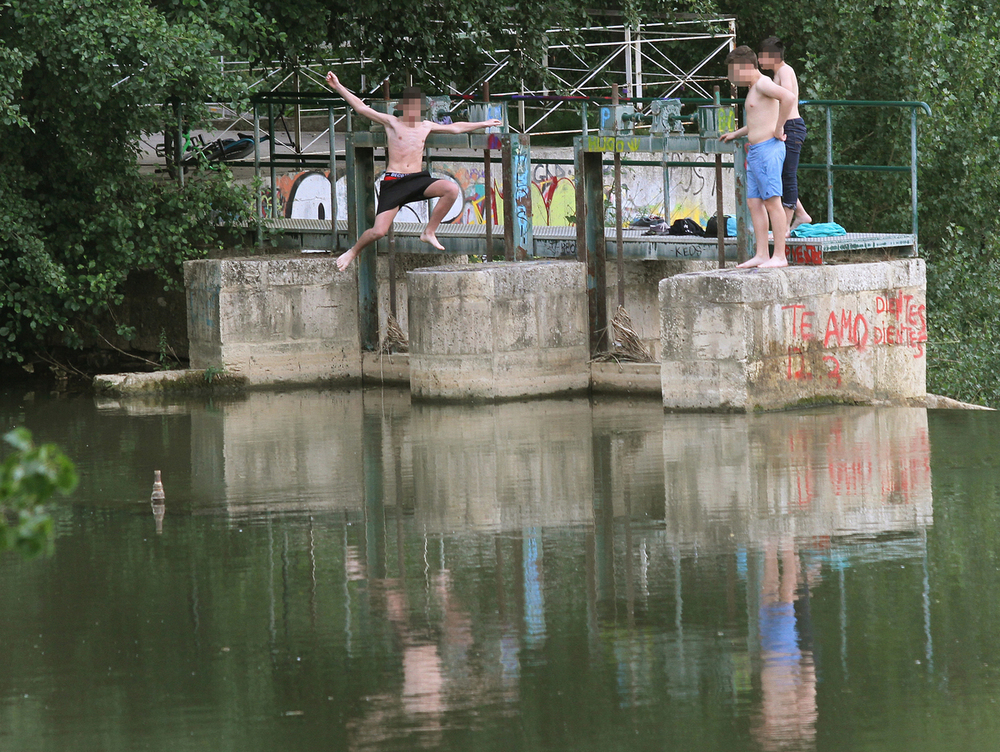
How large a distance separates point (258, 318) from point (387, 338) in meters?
1.38

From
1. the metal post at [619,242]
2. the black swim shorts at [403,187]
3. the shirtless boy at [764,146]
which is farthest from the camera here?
the metal post at [619,242]

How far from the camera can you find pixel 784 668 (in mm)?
5805

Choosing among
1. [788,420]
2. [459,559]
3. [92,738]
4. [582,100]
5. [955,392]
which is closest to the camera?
[92,738]

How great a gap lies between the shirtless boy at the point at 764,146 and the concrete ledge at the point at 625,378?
6.12ft

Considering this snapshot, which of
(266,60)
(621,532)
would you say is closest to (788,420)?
(621,532)

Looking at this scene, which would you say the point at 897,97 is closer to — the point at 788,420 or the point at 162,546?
the point at 788,420

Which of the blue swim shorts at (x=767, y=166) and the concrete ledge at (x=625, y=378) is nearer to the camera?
the blue swim shorts at (x=767, y=166)

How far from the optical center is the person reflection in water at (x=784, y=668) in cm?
514

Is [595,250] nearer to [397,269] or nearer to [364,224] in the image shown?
[397,269]

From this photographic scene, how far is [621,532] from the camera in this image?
26.8ft

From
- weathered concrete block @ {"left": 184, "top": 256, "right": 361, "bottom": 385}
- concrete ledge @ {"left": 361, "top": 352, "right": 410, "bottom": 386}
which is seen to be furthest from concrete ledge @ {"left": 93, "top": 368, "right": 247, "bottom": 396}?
concrete ledge @ {"left": 361, "top": 352, "right": 410, "bottom": 386}

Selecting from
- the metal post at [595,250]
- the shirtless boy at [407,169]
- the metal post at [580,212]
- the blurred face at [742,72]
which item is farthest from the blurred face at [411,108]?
the blurred face at [742,72]

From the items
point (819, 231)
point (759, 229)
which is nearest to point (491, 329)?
point (759, 229)

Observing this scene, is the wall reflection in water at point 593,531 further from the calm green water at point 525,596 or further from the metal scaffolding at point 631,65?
the metal scaffolding at point 631,65
